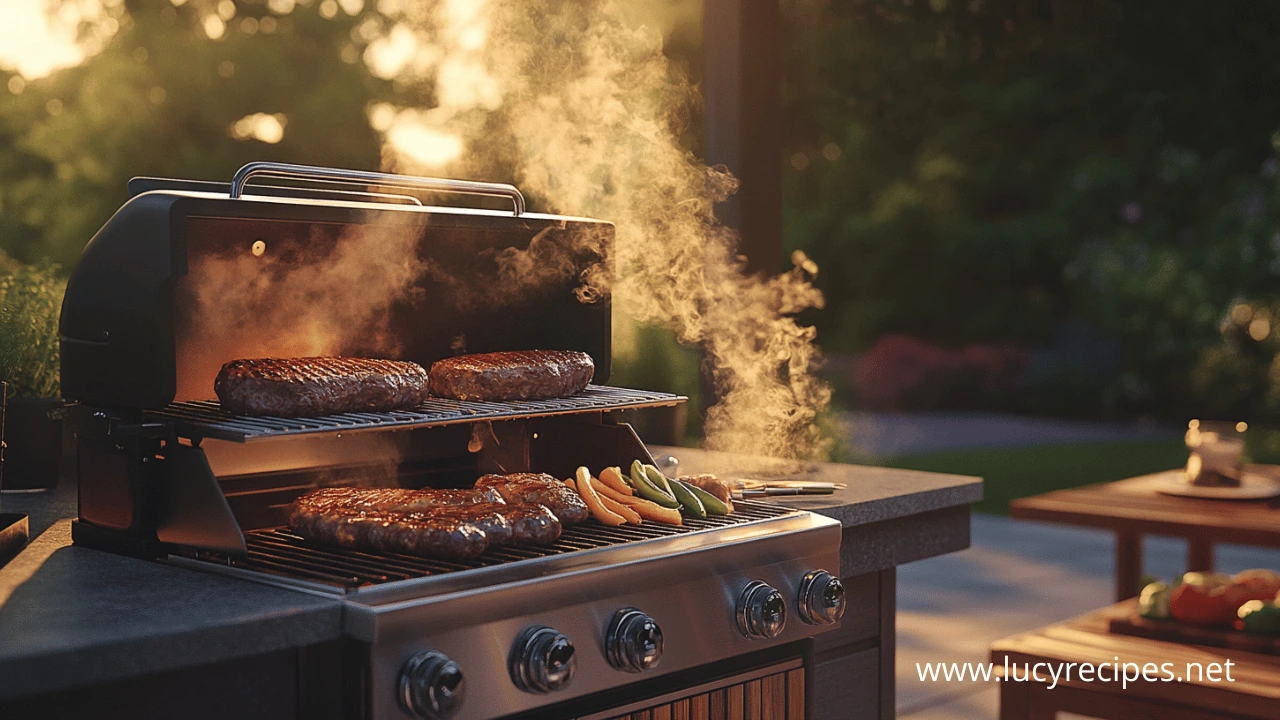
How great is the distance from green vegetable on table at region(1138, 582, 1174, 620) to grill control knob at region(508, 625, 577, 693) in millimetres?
2512

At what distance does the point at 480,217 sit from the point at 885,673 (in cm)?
148

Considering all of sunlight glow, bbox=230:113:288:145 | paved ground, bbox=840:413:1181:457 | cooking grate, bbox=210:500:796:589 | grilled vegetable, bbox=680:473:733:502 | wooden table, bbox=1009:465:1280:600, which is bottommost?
paved ground, bbox=840:413:1181:457

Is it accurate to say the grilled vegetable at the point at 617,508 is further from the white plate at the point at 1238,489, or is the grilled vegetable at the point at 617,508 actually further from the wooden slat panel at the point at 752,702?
the white plate at the point at 1238,489

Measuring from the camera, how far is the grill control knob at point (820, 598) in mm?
2416

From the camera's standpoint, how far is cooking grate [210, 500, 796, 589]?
77.3 inches

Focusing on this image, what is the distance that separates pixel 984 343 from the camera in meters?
17.5

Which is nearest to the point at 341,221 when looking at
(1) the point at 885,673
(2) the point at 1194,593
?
(1) the point at 885,673

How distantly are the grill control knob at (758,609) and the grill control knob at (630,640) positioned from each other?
0.80ft

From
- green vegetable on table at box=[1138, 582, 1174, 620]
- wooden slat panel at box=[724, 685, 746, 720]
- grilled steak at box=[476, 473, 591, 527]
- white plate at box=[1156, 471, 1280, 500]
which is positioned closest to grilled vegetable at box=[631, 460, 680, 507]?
grilled steak at box=[476, 473, 591, 527]

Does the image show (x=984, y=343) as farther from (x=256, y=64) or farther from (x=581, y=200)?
(x=581, y=200)

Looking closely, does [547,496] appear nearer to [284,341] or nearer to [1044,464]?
[284,341]

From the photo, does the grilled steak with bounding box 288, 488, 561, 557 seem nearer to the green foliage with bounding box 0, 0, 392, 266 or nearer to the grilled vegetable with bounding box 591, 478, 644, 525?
the grilled vegetable with bounding box 591, 478, 644, 525

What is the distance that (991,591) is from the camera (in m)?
6.98

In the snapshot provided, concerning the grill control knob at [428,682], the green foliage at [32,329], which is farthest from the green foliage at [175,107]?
the grill control knob at [428,682]
